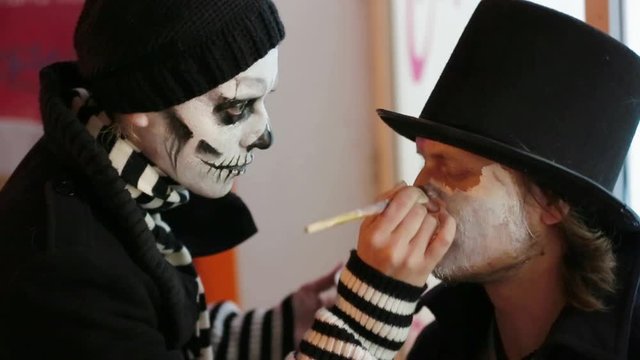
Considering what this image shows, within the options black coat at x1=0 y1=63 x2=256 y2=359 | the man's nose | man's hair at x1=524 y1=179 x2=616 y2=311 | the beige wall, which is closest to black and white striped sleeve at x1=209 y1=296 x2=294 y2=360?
black coat at x1=0 y1=63 x2=256 y2=359

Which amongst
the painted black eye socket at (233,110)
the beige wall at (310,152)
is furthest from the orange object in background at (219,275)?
the painted black eye socket at (233,110)

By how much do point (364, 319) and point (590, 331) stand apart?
0.25 meters

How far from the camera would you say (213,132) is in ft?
2.83

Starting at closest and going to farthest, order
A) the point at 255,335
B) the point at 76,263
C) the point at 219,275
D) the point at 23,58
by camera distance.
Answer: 1. the point at 76,263
2. the point at 255,335
3. the point at 23,58
4. the point at 219,275

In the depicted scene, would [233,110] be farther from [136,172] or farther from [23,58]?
[23,58]

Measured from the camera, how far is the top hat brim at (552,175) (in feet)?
2.55

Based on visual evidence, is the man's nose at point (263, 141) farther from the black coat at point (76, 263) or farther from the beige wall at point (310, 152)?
the beige wall at point (310, 152)

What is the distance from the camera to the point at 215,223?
109 cm

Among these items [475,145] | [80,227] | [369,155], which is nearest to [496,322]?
[475,145]

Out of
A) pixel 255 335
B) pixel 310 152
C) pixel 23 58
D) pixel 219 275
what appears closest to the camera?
pixel 255 335

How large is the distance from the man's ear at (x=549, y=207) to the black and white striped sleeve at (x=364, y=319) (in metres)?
0.17

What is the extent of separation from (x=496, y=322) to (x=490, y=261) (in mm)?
160

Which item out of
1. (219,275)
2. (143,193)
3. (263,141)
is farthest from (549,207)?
(219,275)

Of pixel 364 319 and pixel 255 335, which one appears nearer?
pixel 364 319
